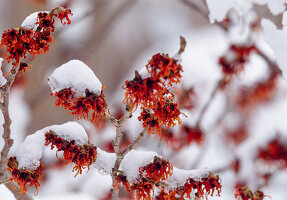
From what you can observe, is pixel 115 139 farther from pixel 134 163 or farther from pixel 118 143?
pixel 134 163

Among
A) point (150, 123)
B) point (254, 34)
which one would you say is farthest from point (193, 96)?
point (150, 123)

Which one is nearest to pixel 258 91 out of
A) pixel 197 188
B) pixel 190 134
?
pixel 190 134

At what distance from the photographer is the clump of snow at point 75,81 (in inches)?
45.7

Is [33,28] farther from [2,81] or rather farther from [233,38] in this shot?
[233,38]

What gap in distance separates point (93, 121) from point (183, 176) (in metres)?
0.38

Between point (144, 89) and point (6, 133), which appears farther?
point (6, 133)

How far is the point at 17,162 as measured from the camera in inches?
51.0

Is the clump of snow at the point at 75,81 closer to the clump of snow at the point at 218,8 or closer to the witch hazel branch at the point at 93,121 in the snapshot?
the witch hazel branch at the point at 93,121

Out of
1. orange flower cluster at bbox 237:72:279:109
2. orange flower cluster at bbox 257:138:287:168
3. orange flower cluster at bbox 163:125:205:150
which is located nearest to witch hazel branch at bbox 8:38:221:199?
orange flower cluster at bbox 163:125:205:150

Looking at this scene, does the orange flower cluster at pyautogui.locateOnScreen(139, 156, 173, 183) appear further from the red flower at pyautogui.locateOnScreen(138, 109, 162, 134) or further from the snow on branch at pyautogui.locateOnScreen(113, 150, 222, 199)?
the red flower at pyautogui.locateOnScreen(138, 109, 162, 134)

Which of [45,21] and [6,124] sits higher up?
[45,21]

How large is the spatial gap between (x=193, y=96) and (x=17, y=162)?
1393 millimetres

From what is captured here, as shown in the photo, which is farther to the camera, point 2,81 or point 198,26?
point 198,26

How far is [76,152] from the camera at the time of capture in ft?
4.05
